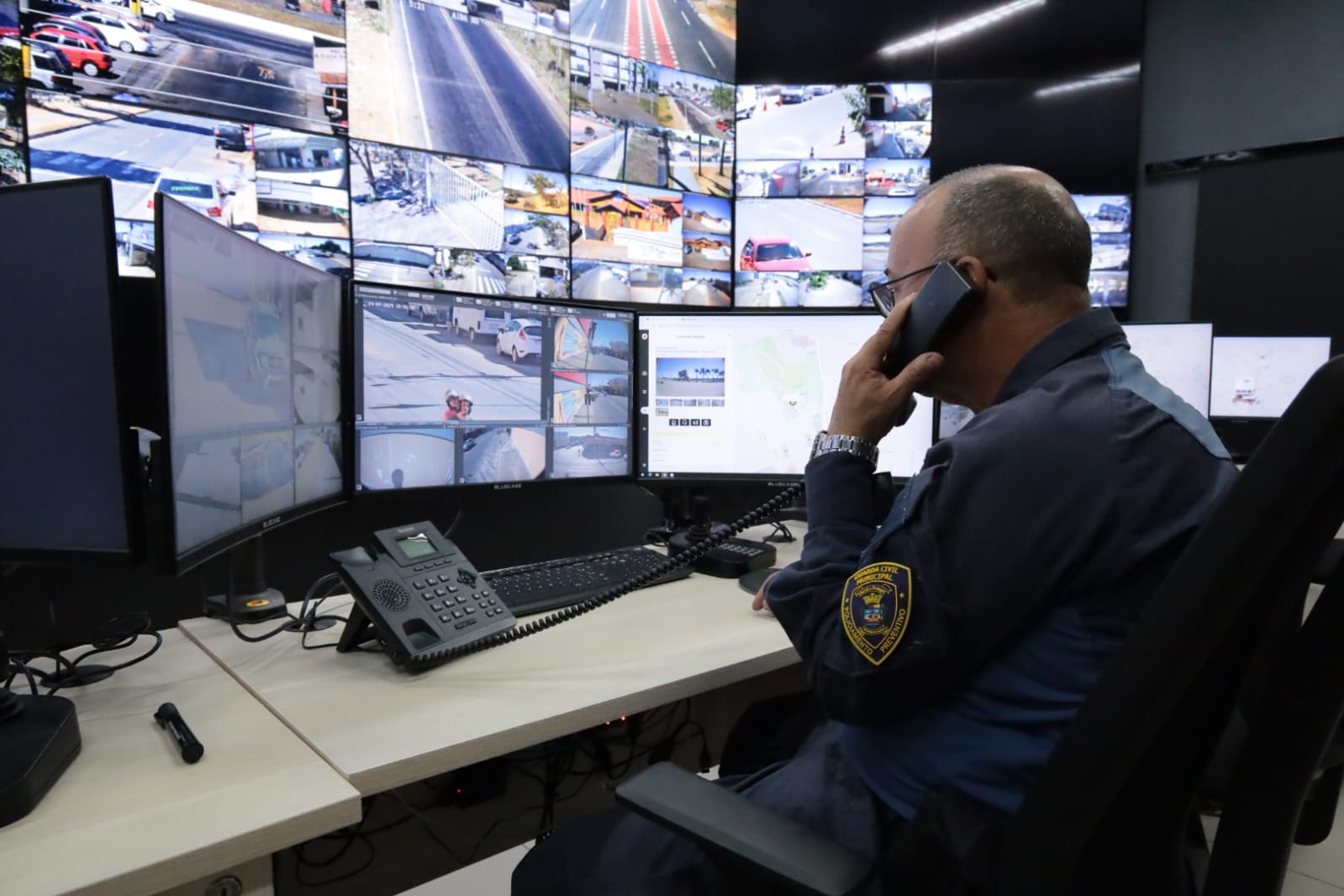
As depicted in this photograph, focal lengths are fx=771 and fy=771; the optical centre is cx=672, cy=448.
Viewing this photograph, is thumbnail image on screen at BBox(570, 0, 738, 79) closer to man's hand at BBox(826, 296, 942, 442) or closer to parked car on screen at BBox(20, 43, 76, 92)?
parked car on screen at BBox(20, 43, 76, 92)

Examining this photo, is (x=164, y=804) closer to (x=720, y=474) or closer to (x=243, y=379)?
(x=243, y=379)

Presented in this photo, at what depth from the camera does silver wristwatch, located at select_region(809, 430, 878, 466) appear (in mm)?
951

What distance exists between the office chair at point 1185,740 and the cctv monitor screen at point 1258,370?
2.34 meters

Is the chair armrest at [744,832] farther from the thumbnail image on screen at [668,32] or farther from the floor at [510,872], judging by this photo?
the thumbnail image on screen at [668,32]

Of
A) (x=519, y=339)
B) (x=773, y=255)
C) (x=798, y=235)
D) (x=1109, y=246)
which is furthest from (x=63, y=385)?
(x=1109, y=246)

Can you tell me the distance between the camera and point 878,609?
0.75 meters

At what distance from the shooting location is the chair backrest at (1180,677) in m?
0.48

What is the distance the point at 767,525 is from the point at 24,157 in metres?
1.76


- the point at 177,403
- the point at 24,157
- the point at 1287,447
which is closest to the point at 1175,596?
the point at 1287,447

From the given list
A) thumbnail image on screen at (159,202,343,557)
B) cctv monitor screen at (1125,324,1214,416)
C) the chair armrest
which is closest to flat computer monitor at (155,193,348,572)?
thumbnail image on screen at (159,202,343,557)

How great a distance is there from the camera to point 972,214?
93 centimetres

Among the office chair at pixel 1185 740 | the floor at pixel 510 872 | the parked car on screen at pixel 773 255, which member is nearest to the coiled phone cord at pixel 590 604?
the office chair at pixel 1185 740

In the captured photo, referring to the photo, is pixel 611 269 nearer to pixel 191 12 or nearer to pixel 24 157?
pixel 191 12

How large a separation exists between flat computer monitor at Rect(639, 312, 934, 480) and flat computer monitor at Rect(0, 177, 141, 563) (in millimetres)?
1028
